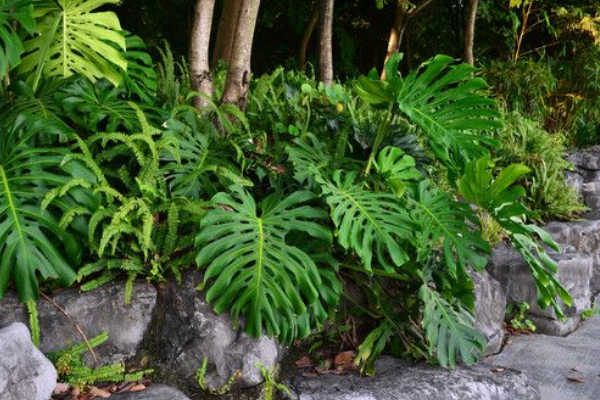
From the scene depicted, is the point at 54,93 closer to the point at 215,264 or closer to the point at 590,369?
the point at 215,264

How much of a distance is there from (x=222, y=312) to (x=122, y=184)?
2.93 ft

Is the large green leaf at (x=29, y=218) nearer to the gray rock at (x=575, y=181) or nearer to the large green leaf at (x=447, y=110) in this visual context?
the large green leaf at (x=447, y=110)

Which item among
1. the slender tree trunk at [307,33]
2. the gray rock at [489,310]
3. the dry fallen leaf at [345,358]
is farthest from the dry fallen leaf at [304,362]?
the slender tree trunk at [307,33]

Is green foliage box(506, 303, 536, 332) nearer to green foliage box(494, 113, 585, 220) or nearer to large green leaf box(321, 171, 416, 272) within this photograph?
green foliage box(494, 113, 585, 220)

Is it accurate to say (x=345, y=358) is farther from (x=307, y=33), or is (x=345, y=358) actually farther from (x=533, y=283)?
(x=307, y=33)

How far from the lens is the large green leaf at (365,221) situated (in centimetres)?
309

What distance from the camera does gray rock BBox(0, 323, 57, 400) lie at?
2578 millimetres

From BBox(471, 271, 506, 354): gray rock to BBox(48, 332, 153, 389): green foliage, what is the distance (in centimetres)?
202

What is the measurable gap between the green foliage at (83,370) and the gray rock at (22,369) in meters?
0.17

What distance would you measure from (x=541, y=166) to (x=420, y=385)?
322cm

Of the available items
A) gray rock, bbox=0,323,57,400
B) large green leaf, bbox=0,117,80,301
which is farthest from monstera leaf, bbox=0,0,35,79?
gray rock, bbox=0,323,57,400

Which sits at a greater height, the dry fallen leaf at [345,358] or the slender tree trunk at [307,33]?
the slender tree trunk at [307,33]

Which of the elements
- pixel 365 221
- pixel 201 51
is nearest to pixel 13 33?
pixel 201 51

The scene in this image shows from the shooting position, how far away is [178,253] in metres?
3.30
